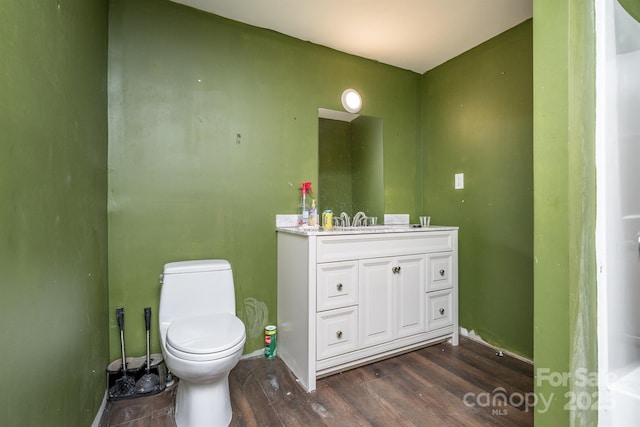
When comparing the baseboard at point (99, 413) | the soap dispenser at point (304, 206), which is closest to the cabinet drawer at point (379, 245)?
the soap dispenser at point (304, 206)

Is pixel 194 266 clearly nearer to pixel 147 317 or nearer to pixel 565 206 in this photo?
pixel 147 317

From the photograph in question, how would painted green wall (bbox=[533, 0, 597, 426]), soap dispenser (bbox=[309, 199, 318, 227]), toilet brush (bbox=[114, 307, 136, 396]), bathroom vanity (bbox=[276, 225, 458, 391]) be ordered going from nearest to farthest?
painted green wall (bbox=[533, 0, 597, 426])
toilet brush (bbox=[114, 307, 136, 396])
bathroom vanity (bbox=[276, 225, 458, 391])
soap dispenser (bbox=[309, 199, 318, 227])

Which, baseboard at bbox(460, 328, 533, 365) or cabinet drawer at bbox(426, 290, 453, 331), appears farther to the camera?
cabinet drawer at bbox(426, 290, 453, 331)

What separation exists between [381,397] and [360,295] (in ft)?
1.83

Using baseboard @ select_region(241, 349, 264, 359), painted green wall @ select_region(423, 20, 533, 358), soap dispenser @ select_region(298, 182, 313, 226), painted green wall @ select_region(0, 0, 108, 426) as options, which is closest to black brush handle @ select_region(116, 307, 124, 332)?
painted green wall @ select_region(0, 0, 108, 426)

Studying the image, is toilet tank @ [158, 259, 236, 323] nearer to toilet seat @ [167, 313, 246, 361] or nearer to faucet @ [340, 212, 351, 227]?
toilet seat @ [167, 313, 246, 361]

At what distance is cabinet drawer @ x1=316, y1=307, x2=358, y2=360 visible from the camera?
69.2 inches

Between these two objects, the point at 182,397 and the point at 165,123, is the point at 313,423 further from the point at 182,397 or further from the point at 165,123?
the point at 165,123

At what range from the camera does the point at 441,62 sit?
8.63ft

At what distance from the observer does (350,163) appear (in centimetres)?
251

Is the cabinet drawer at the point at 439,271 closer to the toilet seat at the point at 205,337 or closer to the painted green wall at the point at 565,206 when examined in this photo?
the painted green wall at the point at 565,206

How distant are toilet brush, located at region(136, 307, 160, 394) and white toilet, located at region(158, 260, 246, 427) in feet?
0.50

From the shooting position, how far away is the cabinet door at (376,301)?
190 cm

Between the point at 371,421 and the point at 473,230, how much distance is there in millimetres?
1616
